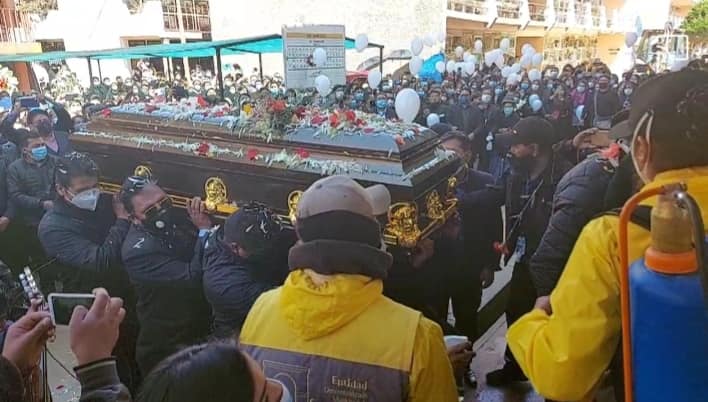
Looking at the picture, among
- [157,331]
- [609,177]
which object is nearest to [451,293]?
[609,177]

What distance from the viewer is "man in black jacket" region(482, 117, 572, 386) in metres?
2.47

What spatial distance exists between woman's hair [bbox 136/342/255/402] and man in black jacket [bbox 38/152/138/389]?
5.01ft

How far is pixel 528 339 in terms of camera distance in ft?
3.24

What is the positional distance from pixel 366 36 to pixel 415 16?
0.50 meters

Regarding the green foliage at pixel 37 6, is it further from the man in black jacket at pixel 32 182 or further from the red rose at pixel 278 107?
the red rose at pixel 278 107

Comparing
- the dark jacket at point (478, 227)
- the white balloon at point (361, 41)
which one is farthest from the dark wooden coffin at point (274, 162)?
the white balloon at point (361, 41)

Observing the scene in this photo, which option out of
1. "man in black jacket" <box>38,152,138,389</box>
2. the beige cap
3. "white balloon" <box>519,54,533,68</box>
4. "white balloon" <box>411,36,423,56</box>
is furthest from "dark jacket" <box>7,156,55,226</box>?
"white balloon" <box>519,54,533,68</box>

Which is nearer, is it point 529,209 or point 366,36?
point 529,209

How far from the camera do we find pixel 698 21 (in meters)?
14.1

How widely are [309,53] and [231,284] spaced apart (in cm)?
180

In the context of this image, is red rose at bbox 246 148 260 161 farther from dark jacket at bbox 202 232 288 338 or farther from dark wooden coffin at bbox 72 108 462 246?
dark jacket at bbox 202 232 288 338

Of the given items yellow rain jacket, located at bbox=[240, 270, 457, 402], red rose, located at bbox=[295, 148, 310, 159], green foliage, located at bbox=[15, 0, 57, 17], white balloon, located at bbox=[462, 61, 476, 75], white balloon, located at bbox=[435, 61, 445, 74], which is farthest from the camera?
white balloon, located at bbox=[462, 61, 476, 75]

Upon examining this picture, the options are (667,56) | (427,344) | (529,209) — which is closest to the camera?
(427,344)

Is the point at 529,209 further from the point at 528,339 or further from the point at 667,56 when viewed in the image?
the point at 667,56
